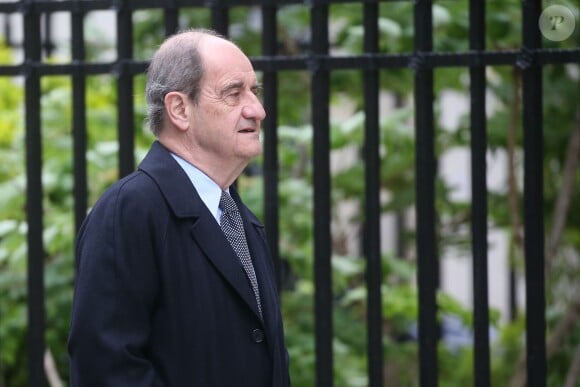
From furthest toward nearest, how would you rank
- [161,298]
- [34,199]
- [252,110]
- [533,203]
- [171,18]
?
[34,199]
[171,18]
[533,203]
[252,110]
[161,298]

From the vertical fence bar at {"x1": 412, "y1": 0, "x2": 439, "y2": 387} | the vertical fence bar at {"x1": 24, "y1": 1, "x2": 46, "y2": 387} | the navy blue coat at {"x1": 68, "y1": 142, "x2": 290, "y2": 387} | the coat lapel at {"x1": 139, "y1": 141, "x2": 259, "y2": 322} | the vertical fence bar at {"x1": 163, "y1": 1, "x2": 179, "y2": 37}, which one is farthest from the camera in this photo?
the vertical fence bar at {"x1": 24, "y1": 1, "x2": 46, "y2": 387}

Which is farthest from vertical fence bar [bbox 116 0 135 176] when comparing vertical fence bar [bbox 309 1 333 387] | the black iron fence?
vertical fence bar [bbox 309 1 333 387]

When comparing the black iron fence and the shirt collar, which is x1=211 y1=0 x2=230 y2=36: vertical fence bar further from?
the shirt collar

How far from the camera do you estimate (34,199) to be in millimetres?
3867

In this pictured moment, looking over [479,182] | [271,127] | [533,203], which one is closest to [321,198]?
[271,127]

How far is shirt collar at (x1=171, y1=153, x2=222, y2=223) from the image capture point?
2.54 meters

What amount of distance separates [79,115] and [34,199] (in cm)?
33

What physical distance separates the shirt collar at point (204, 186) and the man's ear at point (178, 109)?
78 millimetres

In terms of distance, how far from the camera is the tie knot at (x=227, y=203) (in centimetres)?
262

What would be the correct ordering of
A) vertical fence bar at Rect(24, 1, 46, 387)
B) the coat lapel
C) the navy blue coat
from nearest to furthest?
1. the navy blue coat
2. the coat lapel
3. vertical fence bar at Rect(24, 1, 46, 387)

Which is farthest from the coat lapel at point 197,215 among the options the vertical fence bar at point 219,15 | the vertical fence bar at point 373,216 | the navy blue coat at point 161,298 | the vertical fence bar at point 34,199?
the vertical fence bar at point 34,199

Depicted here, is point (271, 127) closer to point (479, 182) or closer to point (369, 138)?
point (369, 138)

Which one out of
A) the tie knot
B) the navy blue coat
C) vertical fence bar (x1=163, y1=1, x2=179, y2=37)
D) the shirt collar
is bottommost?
the navy blue coat

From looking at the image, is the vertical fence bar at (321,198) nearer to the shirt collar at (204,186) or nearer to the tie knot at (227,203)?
the tie knot at (227,203)
